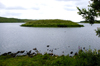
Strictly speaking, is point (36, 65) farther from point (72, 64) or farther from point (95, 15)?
point (95, 15)

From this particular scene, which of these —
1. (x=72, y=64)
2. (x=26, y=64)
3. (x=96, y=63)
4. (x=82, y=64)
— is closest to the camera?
(x=96, y=63)

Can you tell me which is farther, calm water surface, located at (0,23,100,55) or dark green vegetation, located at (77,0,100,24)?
calm water surface, located at (0,23,100,55)

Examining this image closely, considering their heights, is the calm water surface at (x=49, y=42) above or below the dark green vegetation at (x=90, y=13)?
below

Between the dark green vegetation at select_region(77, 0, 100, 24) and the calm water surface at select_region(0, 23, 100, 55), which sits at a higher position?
the dark green vegetation at select_region(77, 0, 100, 24)

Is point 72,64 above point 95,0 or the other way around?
the other way around

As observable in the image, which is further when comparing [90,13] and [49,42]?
Result: [49,42]

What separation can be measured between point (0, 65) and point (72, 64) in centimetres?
886

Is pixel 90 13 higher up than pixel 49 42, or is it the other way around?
pixel 90 13

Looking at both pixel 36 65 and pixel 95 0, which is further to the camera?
pixel 36 65

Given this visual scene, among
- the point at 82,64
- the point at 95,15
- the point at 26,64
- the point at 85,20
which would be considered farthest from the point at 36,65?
the point at 95,15

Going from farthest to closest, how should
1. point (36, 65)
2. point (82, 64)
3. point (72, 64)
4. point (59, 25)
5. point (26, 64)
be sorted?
point (59, 25), point (26, 64), point (36, 65), point (72, 64), point (82, 64)

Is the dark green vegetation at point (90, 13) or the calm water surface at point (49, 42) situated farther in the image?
the calm water surface at point (49, 42)

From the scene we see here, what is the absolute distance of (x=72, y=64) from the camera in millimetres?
11477

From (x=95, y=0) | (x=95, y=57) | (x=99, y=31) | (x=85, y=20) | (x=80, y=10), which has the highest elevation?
(x=95, y=0)
